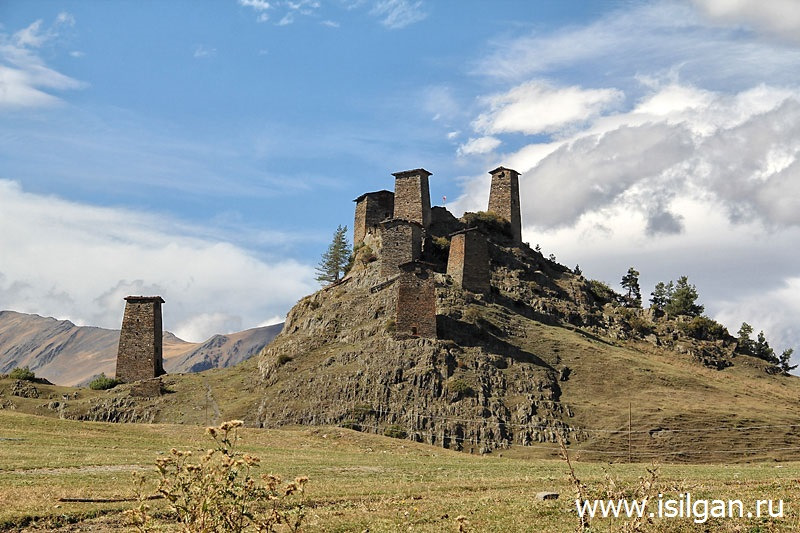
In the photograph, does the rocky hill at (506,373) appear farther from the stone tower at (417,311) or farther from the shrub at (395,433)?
the stone tower at (417,311)

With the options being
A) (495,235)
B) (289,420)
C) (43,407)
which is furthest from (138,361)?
(495,235)

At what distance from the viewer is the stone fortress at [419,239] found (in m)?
64.1

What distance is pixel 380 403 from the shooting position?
5797 cm

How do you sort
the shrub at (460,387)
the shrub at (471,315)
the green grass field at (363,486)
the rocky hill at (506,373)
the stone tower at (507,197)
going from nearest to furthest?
the green grass field at (363,486)
the rocky hill at (506,373)
the shrub at (460,387)
the shrub at (471,315)
the stone tower at (507,197)

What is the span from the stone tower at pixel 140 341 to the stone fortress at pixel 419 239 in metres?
22.3

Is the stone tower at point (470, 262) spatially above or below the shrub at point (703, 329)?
above

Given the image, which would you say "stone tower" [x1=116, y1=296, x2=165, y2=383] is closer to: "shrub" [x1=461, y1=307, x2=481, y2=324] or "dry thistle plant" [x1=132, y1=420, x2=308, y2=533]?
"shrub" [x1=461, y1=307, x2=481, y2=324]

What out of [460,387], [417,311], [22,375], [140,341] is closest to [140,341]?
[140,341]

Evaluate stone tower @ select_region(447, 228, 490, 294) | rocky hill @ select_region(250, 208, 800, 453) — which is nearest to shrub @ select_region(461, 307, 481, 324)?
rocky hill @ select_region(250, 208, 800, 453)

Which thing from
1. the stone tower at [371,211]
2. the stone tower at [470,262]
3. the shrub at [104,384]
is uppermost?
the stone tower at [371,211]

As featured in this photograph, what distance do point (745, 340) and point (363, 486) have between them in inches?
3127

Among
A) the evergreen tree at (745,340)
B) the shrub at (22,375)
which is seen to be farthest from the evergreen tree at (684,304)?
the shrub at (22,375)

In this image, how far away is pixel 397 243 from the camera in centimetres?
7712

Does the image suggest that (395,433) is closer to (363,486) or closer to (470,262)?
(470,262)
